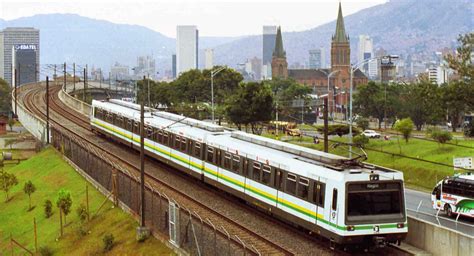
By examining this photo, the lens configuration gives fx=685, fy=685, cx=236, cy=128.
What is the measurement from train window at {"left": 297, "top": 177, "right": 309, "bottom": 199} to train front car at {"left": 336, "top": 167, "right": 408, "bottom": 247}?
5.98ft

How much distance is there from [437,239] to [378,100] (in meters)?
66.1

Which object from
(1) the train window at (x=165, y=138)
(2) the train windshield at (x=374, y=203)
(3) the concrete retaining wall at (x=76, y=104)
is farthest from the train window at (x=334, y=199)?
(3) the concrete retaining wall at (x=76, y=104)

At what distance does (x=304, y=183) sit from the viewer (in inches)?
889

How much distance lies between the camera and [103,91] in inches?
4572

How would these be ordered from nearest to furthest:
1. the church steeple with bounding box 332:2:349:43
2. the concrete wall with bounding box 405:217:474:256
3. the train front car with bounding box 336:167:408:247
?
the concrete wall with bounding box 405:217:474:256 < the train front car with bounding box 336:167:408:247 < the church steeple with bounding box 332:2:349:43

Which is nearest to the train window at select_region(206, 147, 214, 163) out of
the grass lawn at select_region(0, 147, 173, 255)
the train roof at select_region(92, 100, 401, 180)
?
the train roof at select_region(92, 100, 401, 180)

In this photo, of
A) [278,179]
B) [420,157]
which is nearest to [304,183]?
[278,179]

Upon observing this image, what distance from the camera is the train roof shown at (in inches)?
859

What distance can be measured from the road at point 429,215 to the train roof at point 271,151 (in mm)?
6881

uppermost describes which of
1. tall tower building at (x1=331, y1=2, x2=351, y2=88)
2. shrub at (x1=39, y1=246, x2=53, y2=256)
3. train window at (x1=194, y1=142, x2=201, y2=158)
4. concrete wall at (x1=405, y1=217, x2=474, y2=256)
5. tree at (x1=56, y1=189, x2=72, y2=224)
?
tall tower building at (x1=331, y1=2, x2=351, y2=88)

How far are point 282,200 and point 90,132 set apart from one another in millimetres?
37821

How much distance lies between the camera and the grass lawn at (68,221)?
88.2 ft

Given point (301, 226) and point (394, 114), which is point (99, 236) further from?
point (394, 114)

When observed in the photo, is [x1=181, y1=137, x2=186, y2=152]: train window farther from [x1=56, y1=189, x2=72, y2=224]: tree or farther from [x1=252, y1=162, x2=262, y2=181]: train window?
[x1=252, y1=162, x2=262, y2=181]: train window
